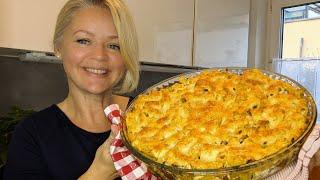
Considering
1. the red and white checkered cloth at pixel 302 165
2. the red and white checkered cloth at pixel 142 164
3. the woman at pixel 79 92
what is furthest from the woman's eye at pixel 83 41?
the red and white checkered cloth at pixel 302 165

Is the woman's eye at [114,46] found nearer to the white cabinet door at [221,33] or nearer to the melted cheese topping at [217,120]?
the melted cheese topping at [217,120]

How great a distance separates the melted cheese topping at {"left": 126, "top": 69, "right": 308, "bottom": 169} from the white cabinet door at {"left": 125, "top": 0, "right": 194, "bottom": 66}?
2.78ft

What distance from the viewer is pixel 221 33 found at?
1851 millimetres

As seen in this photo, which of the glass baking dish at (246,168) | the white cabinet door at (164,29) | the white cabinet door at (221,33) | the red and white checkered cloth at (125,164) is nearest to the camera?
the glass baking dish at (246,168)

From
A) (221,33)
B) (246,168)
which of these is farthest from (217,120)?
(221,33)

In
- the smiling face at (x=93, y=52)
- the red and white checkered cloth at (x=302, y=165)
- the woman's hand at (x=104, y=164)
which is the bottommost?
the woman's hand at (x=104, y=164)

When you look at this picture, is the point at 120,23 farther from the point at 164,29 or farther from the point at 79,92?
the point at 164,29

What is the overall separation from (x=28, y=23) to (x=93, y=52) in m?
0.40

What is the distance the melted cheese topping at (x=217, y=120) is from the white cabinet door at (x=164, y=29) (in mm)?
847

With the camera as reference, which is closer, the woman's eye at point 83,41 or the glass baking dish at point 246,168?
the glass baking dish at point 246,168

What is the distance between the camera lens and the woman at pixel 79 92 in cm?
84

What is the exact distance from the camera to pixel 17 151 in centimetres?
82

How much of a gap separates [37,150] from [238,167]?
555 millimetres

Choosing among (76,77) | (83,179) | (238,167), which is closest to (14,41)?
(76,77)
